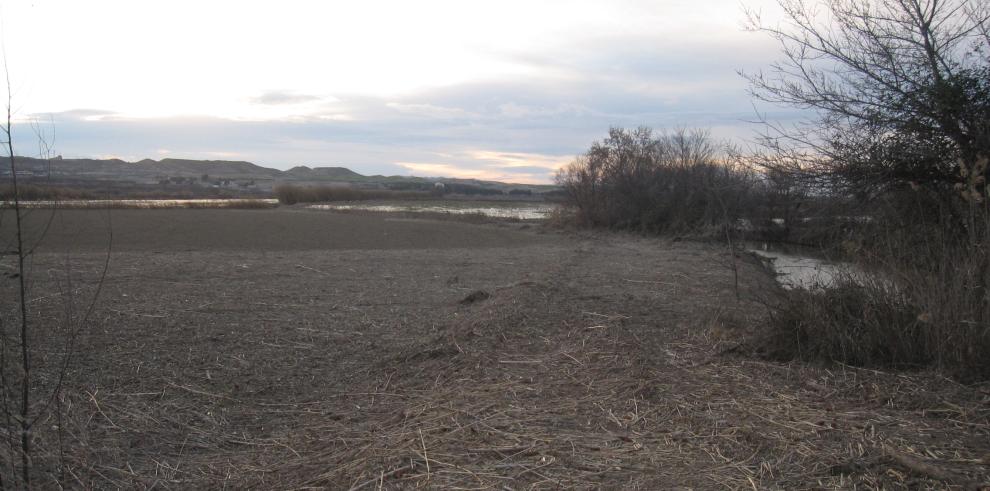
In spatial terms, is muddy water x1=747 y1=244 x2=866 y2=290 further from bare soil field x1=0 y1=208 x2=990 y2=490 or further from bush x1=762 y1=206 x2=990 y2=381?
bare soil field x1=0 y1=208 x2=990 y2=490

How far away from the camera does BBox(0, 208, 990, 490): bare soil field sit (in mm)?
4023

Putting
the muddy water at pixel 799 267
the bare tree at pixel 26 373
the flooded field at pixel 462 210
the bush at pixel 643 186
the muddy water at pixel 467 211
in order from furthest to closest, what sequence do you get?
the flooded field at pixel 462 210 → the muddy water at pixel 467 211 → the bush at pixel 643 186 → the muddy water at pixel 799 267 → the bare tree at pixel 26 373

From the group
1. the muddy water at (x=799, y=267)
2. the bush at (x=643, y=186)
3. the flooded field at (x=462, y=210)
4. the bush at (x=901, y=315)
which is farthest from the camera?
the flooded field at (x=462, y=210)

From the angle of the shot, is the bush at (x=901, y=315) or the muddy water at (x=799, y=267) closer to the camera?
the bush at (x=901, y=315)

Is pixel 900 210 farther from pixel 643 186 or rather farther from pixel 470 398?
pixel 643 186

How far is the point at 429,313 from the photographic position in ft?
31.7

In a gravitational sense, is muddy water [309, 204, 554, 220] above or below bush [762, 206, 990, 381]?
below

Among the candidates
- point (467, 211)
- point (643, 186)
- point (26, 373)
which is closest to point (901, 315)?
point (26, 373)

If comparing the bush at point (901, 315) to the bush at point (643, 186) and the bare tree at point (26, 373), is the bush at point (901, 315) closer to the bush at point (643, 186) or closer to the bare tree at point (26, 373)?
the bare tree at point (26, 373)

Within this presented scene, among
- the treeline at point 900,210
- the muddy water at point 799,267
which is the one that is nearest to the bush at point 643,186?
the muddy water at point 799,267

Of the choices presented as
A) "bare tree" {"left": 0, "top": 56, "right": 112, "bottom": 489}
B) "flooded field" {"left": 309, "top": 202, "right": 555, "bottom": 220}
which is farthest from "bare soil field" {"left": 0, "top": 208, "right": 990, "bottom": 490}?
"flooded field" {"left": 309, "top": 202, "right": 555, "bottom": 220}

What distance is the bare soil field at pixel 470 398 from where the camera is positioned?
158 inches

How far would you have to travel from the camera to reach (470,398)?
18.1 feet

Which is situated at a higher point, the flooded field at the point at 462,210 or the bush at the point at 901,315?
the bush at the point at 901,315
